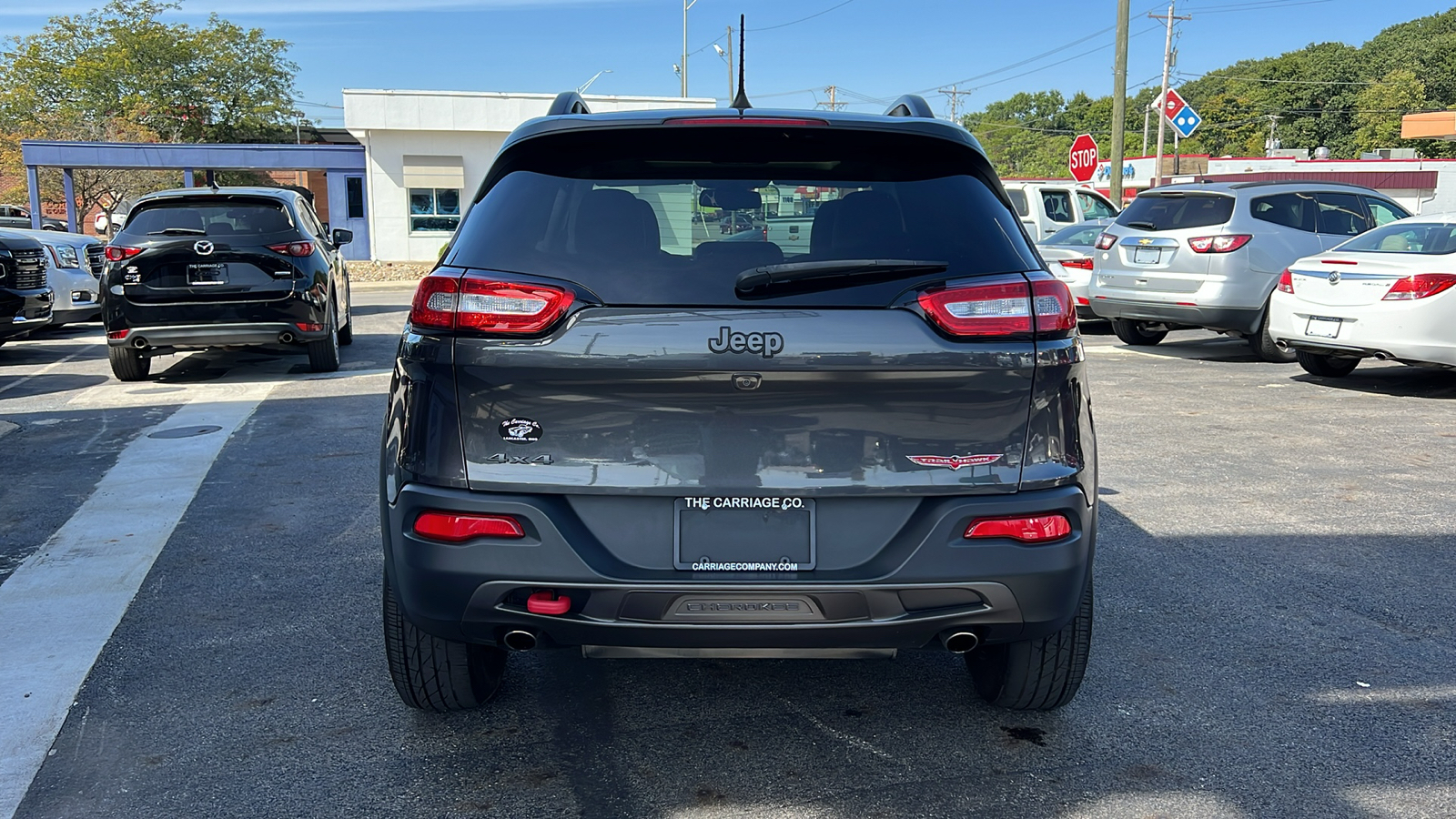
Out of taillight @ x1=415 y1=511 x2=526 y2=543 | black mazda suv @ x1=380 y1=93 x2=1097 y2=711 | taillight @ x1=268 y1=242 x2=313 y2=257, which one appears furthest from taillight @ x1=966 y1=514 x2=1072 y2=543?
taillight @ x1=268 y1=242 x2=313 y2=257

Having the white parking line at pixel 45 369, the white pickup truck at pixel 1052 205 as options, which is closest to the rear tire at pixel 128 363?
the white parking line at pixel 45 369

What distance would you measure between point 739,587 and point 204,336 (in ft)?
27.8

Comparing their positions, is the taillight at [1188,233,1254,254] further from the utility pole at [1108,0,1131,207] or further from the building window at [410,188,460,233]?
the building window at [410,188,460,233]

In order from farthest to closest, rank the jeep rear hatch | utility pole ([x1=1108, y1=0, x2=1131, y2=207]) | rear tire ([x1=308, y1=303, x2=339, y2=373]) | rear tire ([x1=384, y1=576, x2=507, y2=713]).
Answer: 1. utility pole ([x1=1108, y1=0, x2=1131, y2=207])
2. rear tire ([x1=308, y1=303, x2=339, y2=373])
3. rear tire ([x1=384, y1=576, x2=507, y2=713])
4. the jeep rear hatch

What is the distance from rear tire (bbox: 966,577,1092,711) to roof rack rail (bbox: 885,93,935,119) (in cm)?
161

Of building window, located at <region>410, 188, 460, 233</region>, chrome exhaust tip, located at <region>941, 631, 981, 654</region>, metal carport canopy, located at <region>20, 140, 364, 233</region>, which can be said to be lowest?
chrome exhaust tip, located at <region>941, 631, 981, 654</region>

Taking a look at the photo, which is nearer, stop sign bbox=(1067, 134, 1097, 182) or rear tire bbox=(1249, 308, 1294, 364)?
rear tire bbox=(1249, 308, 1294, 364)

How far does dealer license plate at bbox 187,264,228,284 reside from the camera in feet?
32.9

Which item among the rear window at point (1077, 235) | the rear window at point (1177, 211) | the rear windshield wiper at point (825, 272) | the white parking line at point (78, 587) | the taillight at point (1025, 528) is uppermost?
the rear window at point (1177, 211)

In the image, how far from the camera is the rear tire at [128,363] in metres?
10.5

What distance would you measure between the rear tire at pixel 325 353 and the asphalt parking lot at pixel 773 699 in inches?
170

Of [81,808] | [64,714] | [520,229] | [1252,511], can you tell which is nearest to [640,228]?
[520,229]

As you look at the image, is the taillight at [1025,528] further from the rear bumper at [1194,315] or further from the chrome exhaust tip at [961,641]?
the rear bumper at [1194,315]

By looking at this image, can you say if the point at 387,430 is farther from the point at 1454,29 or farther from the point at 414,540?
the point at 1454,29
